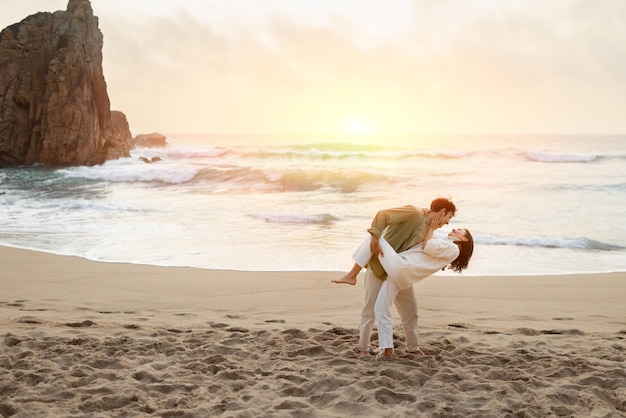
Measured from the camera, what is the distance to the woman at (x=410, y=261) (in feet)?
15.3

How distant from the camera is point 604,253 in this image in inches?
422

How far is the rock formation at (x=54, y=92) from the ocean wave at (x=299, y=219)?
26.3 metres

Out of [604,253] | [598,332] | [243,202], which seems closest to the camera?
[598,332]

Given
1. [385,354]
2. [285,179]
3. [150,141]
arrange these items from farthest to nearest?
[150,141] → [285,179] → [385,354]

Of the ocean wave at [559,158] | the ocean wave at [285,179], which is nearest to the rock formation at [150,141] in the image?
the ocean wave at [285,179]

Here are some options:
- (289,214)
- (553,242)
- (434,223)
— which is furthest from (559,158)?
(434,223)

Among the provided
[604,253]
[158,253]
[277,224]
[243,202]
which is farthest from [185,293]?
[243,202]

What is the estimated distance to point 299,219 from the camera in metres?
14.4

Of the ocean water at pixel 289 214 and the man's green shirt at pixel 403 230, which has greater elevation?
the man's green shirt at pixel 403 230

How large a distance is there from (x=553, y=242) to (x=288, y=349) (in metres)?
7.96

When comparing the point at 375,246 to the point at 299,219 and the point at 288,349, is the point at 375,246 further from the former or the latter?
the point at 299,219

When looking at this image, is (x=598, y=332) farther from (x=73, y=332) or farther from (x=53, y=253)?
(x=53, y=253)

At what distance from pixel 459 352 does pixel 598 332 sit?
173cm

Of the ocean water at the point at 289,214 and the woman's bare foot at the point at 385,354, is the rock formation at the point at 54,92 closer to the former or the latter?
the ocean water at the point at 289,214
